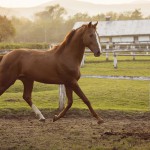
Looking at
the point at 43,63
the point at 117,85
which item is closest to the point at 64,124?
the point at 43,63

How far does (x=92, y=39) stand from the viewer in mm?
7656

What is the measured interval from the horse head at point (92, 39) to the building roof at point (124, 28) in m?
47.2

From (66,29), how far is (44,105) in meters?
94.2

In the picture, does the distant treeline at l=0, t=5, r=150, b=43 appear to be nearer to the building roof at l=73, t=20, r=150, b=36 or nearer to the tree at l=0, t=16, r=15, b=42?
the tree at l=0, t=16, r=15, b=42

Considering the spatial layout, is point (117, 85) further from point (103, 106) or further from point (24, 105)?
point (24, 105)

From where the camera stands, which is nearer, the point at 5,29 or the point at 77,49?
the point at 77,49

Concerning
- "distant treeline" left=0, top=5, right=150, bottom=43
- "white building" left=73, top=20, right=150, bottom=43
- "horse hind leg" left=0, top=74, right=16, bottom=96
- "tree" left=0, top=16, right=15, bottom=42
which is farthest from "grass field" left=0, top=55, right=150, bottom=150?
"distant treeline" left=0, top=5, right=150, bottom=43

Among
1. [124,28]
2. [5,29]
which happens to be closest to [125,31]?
[124,28]

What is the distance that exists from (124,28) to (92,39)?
50.1m

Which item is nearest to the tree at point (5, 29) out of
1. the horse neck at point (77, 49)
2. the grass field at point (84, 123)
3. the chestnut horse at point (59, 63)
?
the grass field at point (84, 123)

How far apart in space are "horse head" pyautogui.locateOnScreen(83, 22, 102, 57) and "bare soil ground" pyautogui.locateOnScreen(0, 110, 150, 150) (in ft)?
5.21

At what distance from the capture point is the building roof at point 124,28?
55219 millimetres

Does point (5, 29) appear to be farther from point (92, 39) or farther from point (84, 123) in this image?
point (92, 39)

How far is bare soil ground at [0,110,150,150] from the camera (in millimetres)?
6408
